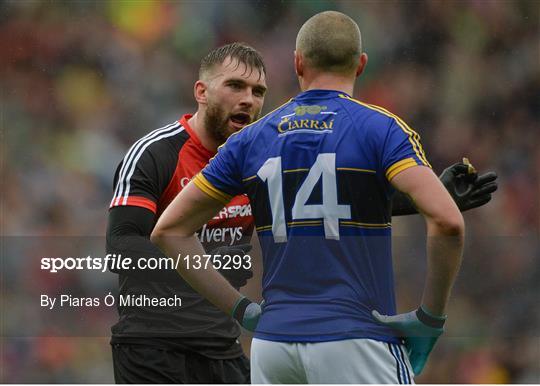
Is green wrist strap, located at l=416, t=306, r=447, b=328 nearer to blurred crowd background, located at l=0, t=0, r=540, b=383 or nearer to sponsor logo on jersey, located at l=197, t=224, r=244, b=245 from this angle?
sponsor logo on jersey, located at l=197, t=224, r=244, b=245

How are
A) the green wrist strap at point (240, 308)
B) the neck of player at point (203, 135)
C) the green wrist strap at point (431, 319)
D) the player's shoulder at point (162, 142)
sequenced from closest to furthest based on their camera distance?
1. the green wrist strap at point (431, 319)
2. the green wrist strap at point (240, 308)
3. the player's shoulder at point (162, 142)
4. the neck of player at point (203, 135)

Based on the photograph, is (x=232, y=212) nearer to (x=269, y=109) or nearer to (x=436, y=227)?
(x=436, y=227)

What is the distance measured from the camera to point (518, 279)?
6.90 m

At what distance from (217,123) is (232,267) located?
817 mm

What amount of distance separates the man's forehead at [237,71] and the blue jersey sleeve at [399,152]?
149 cm

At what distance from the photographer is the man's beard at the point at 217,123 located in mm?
3896

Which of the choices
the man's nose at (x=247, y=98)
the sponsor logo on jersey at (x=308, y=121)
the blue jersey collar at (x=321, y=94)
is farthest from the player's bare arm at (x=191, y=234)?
the man's nose at (x=247, y=98)

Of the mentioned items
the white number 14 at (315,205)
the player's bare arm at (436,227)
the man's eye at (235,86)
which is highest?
the man's eye at (235,86)

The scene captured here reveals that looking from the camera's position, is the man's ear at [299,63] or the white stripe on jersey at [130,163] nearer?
the man's ear at [299,63]

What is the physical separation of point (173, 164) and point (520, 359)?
4.06 m

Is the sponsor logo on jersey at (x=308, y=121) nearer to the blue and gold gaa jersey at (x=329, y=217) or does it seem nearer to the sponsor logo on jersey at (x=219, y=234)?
the blue and gold gaa jersey at (x=329, y=217)

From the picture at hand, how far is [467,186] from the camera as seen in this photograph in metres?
2.94

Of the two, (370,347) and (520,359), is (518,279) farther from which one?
(370,347)

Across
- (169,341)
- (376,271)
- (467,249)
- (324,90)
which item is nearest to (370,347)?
(376,271)
